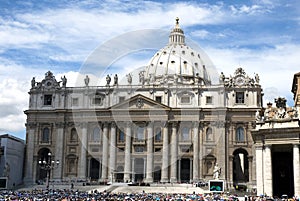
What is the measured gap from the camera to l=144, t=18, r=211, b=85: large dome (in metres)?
118

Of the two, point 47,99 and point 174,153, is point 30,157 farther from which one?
point 174,153

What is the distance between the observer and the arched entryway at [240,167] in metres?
89.4

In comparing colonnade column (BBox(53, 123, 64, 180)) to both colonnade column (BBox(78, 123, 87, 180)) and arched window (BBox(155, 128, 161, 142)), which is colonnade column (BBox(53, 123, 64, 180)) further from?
arched window (BBox(155, 128, 161, 142))

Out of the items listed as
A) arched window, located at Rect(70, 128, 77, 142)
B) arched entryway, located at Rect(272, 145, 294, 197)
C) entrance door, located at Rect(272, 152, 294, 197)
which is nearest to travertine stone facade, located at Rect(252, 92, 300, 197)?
arched entryway, located at Rect(272, 145, 294, 197)

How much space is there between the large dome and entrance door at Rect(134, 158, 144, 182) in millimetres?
29609

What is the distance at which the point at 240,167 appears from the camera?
92938mm

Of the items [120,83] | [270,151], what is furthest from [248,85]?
[270,151]

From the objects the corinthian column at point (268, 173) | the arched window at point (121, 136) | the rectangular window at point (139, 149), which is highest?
the arched window at point (121, 136)

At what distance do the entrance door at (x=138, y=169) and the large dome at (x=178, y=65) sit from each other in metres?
29.6

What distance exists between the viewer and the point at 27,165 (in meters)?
87.6

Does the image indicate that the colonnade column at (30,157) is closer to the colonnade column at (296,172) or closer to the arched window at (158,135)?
the arched window at (158,135)

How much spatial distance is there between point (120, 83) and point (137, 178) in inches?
728

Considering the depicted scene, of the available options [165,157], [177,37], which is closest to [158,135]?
[165,157]

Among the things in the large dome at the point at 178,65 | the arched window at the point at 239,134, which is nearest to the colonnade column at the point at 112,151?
the arched window at the point at 239,134
